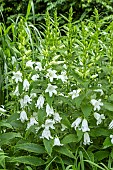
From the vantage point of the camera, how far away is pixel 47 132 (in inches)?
88.7

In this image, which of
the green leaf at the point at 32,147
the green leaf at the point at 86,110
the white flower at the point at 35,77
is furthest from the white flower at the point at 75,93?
the green leaf at the point at 32,147

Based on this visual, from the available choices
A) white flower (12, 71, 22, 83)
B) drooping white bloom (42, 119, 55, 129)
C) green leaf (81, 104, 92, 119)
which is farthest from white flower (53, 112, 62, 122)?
white flower (12, 71, 22, 83)

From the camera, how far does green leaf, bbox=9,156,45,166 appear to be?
223 centimetres

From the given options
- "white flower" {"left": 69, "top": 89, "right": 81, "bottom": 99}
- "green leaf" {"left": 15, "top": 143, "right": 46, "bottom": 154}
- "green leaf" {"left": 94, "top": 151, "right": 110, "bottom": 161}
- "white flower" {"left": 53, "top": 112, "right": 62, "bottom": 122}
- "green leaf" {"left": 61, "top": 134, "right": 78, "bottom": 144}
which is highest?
"white flower" {"left": 69, "top": 89, "right": 81, "bottom": 99}

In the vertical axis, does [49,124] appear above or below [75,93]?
below

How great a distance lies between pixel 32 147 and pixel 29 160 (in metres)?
0.07

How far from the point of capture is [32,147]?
2260 mm

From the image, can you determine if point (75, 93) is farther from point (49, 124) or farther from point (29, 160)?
point (29, 160)

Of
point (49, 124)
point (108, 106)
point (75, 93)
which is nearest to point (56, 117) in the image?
point (49, 124)

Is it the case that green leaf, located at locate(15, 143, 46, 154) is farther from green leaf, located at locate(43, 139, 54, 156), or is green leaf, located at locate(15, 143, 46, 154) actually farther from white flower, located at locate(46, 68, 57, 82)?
white flower, located at locate(46, 68, 57, 82)

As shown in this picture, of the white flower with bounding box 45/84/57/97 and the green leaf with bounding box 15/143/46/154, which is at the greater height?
the white flower with bounding box 45/84/57/97

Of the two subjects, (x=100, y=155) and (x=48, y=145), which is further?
(x=100, y=155)

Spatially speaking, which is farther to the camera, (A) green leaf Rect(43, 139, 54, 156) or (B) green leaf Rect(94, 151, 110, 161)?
(B) green leaf Rect(94, 151, 110, 161)

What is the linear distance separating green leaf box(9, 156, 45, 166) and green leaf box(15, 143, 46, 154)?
0.05 metres
